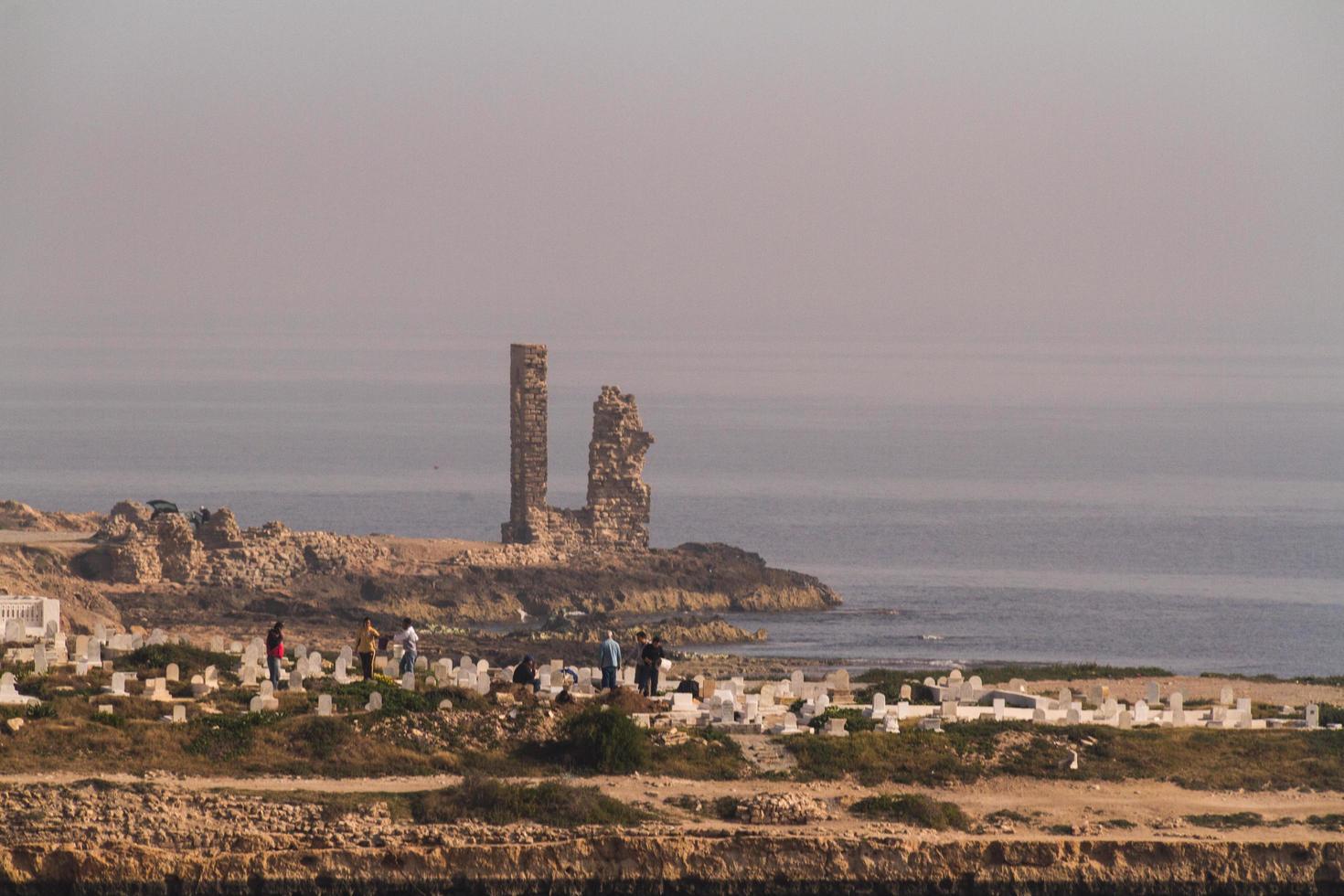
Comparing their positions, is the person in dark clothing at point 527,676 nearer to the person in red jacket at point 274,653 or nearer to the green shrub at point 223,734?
the person in red jacket at point 274,653

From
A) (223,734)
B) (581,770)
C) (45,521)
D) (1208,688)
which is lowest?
(581,770)

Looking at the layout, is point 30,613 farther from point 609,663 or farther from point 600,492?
point 600,492

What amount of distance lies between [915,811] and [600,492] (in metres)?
45.4

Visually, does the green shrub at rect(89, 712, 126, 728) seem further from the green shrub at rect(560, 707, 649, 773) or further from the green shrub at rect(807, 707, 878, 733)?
the green shrub at rect(807, 707, 878, 733)

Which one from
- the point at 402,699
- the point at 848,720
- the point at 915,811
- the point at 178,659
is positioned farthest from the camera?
the point at 178,659

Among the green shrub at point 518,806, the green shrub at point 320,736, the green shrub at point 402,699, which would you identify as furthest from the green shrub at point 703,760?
the green shrub at point 320,736

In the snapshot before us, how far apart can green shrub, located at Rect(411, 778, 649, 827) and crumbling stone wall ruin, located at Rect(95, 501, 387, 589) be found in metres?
35.7

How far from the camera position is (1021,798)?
31.8m

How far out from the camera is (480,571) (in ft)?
231

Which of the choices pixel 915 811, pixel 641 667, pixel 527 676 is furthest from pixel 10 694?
pixel 915 811

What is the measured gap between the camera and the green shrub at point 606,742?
31.9 metres

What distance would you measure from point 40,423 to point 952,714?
515 ft

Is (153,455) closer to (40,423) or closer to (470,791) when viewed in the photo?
(40,423)

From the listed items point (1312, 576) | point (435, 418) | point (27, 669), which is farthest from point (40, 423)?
point (27, 669)
